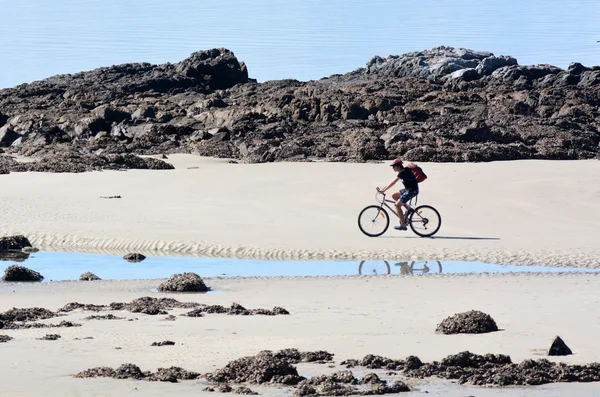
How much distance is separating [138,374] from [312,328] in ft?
9.19

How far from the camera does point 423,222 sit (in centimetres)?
1856

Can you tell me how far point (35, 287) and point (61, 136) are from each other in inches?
1360

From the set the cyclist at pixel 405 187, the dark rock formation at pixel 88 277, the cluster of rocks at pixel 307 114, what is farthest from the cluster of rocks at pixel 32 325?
the cluster of rocks at pixel 307 114

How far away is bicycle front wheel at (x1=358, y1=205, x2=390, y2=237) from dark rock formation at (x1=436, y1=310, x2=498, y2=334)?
896cm

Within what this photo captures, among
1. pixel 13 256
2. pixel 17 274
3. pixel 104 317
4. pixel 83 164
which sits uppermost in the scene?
pixel 83 164

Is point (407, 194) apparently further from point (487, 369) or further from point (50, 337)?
point (487, 369)

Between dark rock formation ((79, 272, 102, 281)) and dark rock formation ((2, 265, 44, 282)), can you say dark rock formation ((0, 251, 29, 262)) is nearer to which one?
dark rock formation ((2, 265, 44, 282))

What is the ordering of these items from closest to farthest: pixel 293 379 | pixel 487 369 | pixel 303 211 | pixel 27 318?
1. pixel 293 379
2. pixel 487 369
3. pixel 27 318
4. pixel 303 211

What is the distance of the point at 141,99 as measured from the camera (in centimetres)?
5884

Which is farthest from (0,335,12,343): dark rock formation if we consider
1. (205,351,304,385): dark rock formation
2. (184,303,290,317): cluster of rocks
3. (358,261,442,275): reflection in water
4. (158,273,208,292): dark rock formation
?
(358,261,442,275): reflection in water

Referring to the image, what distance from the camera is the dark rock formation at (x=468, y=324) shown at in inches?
372

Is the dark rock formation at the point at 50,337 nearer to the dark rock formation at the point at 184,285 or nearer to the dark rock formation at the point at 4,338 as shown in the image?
the dark rock formation at the point at 4,338

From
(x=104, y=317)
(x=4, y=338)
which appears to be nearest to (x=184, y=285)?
(x=104, y=317)

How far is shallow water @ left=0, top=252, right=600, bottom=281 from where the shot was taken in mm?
15070
